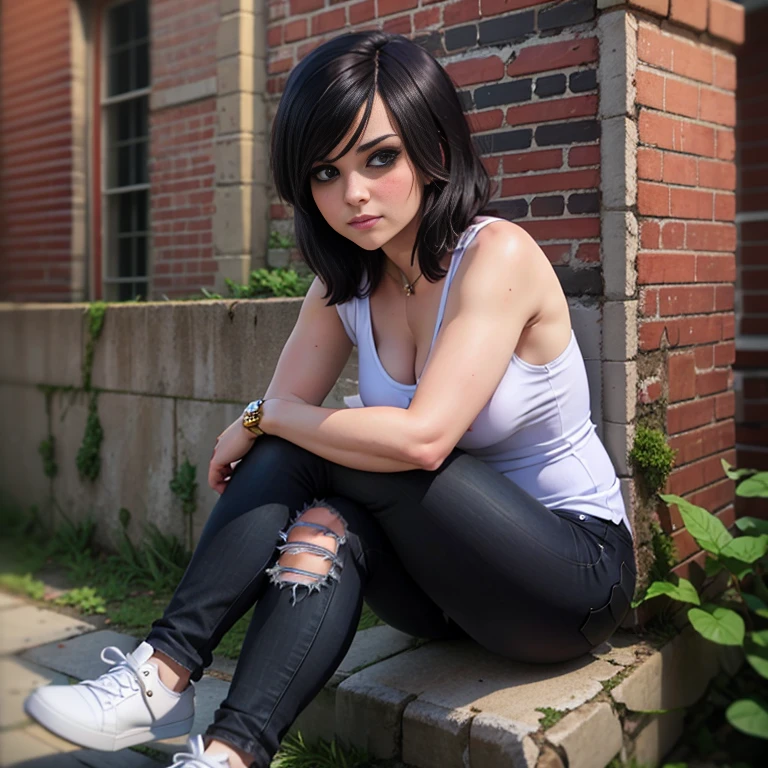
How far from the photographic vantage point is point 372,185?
75.8 inches

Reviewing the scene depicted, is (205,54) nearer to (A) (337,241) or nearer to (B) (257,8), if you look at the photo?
(B) (257,8)

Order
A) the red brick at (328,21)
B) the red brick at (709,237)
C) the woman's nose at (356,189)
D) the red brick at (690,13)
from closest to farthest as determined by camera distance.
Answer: the woman's nose at (356,189), the red brick at (690,13), the red brick at (709,237), the red brick at (328,21)

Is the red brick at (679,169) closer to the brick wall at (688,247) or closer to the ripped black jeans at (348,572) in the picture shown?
the brick wall at (688,247)

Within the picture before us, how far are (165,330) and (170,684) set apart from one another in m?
2.36

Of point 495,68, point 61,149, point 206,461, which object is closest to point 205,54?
point 61,149

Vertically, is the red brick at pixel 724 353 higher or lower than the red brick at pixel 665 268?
lower

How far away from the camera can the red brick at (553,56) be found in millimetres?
2399

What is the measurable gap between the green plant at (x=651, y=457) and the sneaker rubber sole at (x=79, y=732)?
54.7 inches

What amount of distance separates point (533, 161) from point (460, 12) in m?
0.59

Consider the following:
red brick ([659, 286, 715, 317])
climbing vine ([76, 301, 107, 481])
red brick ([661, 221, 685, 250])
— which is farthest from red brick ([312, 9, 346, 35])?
climbing vine ([76, 301, 107, 481])

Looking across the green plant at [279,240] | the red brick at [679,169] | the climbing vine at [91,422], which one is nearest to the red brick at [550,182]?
the red brick at [679,169]

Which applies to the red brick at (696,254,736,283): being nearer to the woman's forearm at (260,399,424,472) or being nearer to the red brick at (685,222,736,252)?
the red brick at (685,222,736,252)

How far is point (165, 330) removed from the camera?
392cm

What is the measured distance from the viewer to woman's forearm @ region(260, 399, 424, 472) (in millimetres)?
1742
